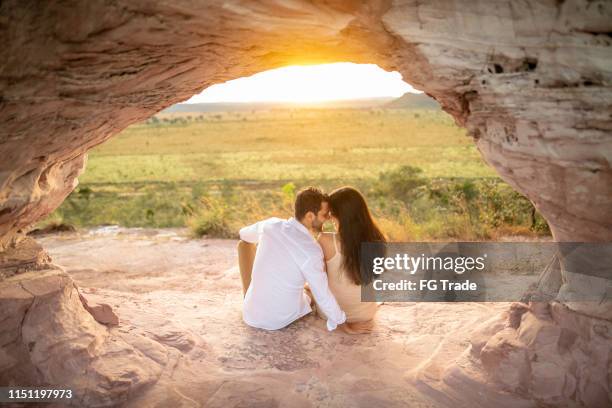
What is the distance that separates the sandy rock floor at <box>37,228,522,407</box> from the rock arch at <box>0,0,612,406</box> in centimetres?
40

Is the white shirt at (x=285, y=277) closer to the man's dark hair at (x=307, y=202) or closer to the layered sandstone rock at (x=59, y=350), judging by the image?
the man's dark hair at (x=307, y=202)

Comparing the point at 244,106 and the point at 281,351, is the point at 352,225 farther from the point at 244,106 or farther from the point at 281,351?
the point at 244,106

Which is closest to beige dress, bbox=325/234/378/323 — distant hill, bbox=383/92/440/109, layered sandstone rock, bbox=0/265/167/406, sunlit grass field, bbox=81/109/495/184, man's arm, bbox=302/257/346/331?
man's arm, bbox=302/257/346/331

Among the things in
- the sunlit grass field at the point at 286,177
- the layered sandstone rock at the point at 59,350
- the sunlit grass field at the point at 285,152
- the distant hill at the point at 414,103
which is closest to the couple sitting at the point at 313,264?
the layered sandstone rock at the point at 59,350

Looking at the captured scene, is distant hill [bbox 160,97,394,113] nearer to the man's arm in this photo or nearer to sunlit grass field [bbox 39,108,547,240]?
sunlit grass field [bbox 39,108,547,240]

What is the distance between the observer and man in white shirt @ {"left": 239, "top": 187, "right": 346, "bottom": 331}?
421 centimetres

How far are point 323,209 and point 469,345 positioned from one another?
1.64 meters

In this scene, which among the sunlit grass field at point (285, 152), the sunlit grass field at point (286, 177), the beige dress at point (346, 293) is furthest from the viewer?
the sunlit grass field at point (285, 152)

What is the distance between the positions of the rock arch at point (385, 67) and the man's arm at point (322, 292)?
1188 millimetres

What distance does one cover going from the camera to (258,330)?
14.8 feet

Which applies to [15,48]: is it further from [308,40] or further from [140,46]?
[308,40]

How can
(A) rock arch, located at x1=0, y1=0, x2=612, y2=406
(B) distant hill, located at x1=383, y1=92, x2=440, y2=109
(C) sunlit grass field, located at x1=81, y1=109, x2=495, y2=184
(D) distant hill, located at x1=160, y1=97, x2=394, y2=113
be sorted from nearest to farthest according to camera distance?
1. (A) rock arch, located at x1=0, y1=0, x2=612, y2=406
2. (C) sunlit grass field, located at x1=81, y1=109, x2=495, y2=184
3. (B) distant hill, located at x1=383, y1=92, x2=440, y2=109
4. (D) distant hill, located at x1=160, y1=97, x2=394, y2=113

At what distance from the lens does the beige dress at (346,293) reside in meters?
4.47

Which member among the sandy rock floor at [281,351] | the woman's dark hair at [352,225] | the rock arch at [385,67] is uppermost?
the rock arch at [385,67]
